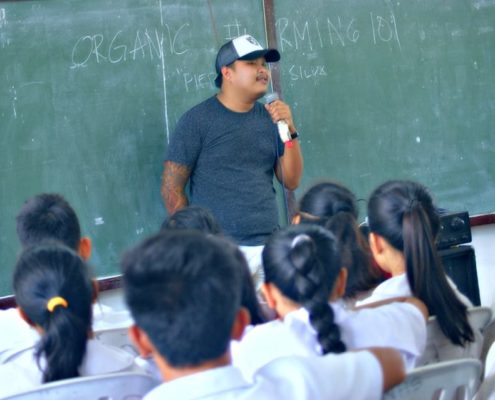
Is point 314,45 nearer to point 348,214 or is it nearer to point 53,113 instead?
point 53,113

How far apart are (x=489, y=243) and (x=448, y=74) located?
0.92 meters

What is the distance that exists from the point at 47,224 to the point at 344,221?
89 centimetres

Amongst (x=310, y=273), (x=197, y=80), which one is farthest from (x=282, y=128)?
(x=310, y=273)

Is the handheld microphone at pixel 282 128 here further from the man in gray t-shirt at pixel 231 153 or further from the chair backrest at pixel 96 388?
the chair backrest at pixel 96 388

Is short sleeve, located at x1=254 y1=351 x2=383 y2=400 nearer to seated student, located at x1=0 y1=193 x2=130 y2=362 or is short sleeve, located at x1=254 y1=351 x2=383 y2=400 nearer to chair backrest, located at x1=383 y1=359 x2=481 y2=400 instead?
chair backrest, located at x1=383 y1=359 x2=481 y2=400

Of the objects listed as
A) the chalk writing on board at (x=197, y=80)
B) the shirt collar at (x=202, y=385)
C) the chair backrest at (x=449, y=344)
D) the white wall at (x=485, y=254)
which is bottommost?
the white wall at (x=485, y=254)

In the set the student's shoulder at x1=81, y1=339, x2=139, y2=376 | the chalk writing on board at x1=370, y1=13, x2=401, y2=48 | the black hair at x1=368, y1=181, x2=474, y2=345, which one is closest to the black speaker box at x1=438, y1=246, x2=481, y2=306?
the black hair at x1=368, y1=181, x2=474, y2=345

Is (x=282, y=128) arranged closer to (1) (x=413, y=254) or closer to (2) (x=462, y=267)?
(2) (x=462, y=267)

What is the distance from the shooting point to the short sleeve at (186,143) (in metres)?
3.82

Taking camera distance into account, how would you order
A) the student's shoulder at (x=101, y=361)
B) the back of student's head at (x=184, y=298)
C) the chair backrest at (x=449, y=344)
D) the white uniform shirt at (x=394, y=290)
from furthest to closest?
the white uniform shirt at (x=394, y=290)
the chair backrest at (x=449, y=344)
the student's shoulder at (x=101, y=361)
the back of student's head at (x=184, y=298)

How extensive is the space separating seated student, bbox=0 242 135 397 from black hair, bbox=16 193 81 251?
0.60 meters

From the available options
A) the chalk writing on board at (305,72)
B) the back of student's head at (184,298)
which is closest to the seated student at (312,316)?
the back of student's head at (184,298)

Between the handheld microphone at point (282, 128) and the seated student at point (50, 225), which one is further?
the handheld microphone at point (282, 128)

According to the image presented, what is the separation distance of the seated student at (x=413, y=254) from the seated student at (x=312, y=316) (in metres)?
0.17
